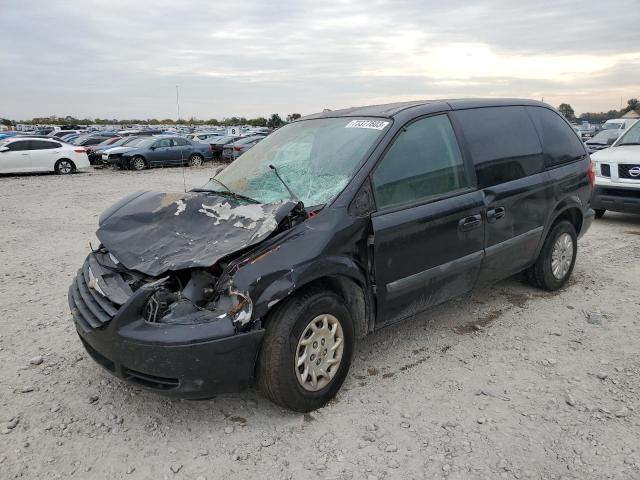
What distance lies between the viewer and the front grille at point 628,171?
7.58m

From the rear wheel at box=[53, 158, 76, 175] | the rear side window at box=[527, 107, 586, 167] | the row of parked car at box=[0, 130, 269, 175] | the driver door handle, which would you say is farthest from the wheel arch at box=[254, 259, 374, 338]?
the rear wheel at box=[53, 158, 76, 175]

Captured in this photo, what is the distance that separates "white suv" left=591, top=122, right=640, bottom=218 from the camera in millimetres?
7637

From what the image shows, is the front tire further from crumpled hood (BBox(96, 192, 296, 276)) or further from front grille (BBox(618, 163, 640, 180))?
front grille (BBox(618, 163, 640, 180))

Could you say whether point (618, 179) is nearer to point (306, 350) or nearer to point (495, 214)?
point (495, 214)

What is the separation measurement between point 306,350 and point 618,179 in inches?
273

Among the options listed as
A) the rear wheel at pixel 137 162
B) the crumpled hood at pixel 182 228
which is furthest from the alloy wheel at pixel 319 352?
the rear wheel at pixel 137 162

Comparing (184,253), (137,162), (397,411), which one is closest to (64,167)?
(137,162)

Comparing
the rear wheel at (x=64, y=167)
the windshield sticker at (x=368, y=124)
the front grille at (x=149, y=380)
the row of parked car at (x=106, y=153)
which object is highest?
the row of parked car at (x=106, y=153)

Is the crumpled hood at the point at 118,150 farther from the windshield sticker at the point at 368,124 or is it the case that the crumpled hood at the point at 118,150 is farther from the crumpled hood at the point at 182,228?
the windshield sticker at the point at 368,124

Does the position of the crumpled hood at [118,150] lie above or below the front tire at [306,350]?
above

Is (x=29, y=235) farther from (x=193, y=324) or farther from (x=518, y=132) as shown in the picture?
(x=518, y=132)

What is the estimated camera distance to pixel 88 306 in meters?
2.99

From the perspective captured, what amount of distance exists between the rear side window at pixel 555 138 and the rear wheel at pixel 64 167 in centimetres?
1858

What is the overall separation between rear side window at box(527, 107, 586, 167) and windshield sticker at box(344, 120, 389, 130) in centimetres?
188
